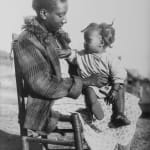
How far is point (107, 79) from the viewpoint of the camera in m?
2.45

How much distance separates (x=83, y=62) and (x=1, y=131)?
206 cm

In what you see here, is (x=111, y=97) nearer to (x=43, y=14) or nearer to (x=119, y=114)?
(x=119, y=114)

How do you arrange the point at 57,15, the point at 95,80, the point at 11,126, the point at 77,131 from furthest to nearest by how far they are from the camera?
the point at 11,126
the point at 95,80
the point at 57,15
the point at 77,131

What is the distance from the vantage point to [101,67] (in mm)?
2451

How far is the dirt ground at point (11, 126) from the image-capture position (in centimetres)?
365

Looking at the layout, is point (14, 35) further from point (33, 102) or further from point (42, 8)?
point (33, 102)

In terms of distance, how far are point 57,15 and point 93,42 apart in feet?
1.69

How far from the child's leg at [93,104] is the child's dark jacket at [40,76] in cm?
13

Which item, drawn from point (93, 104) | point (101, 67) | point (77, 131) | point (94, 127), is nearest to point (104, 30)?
point (101, 67)

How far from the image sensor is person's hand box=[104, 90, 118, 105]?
232 cm

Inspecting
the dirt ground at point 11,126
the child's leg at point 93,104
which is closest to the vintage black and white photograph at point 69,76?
the child's leg at point 93,104

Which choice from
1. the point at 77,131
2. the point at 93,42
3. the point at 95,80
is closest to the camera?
the point at 77,131

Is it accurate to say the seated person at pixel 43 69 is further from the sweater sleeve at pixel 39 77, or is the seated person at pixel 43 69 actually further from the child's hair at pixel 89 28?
the child's hair at pixel 89 28

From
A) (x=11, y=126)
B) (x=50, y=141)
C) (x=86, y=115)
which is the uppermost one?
(x=86, y=115)
